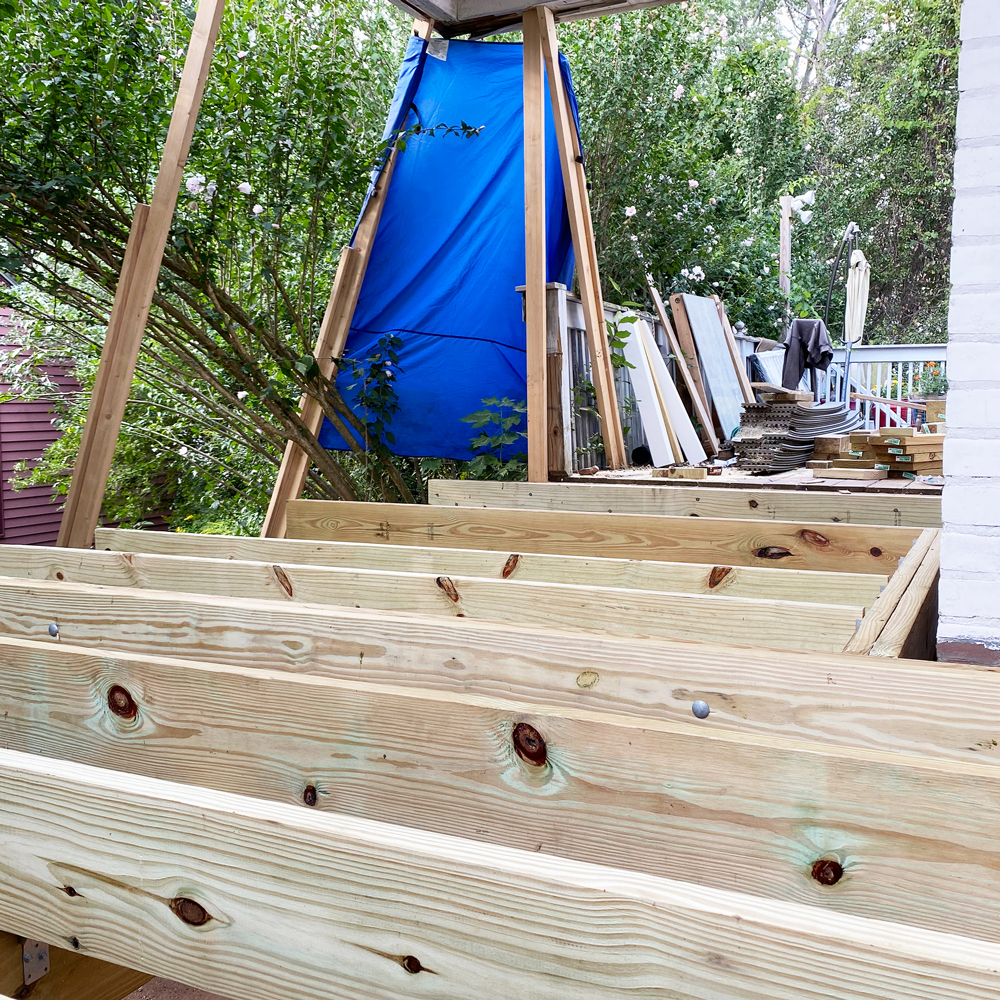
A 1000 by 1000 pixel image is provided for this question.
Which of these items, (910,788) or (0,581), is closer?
(910,788)

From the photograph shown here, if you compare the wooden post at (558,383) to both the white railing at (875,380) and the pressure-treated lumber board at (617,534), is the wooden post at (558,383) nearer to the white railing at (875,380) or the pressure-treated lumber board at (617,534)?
the pressure-treated lumber board at (617,534)

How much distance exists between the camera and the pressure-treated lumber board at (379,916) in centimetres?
79

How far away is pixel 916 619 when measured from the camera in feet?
5.85

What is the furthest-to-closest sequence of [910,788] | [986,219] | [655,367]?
[655,367] → [986,219] → [910,788]

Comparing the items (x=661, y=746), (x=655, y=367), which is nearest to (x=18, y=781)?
(x=661, y=746)

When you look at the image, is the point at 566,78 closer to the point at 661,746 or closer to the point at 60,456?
the point at 661,746

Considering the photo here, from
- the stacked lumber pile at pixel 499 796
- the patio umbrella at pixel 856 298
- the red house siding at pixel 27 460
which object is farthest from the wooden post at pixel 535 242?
the red house siding at pixel 27 460

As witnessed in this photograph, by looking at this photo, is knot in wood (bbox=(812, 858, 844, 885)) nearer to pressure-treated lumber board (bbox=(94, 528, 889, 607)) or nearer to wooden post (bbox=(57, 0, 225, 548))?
pressure-treated lumber board (bbox=(94, 528, 889, 607))

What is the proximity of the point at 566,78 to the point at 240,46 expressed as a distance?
179cm

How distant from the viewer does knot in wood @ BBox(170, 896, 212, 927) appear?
1021 millimetres

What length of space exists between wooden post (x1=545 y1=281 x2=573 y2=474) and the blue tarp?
0.65 ft

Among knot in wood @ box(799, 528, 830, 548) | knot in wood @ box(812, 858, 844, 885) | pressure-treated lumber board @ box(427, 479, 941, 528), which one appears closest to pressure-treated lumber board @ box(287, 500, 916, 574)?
knot in wood @ box(799, 528, 830, 548)

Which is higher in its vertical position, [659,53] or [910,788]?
[659,53]

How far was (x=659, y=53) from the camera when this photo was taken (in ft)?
28.6
